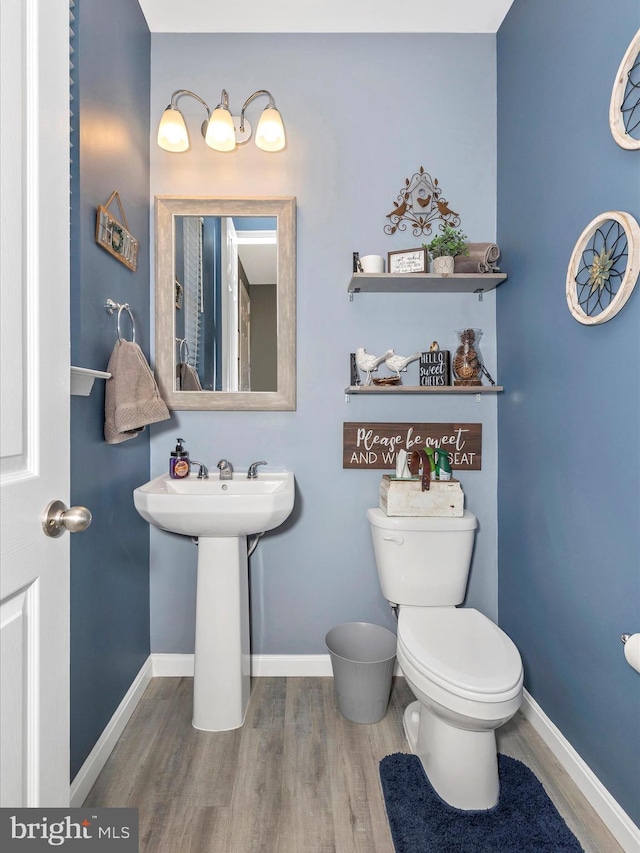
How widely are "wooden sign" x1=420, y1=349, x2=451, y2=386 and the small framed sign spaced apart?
33 centimetres

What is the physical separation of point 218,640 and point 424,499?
2.92ft

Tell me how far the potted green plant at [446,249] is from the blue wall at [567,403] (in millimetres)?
201

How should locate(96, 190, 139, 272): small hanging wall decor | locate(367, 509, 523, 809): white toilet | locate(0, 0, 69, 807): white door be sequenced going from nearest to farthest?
1. locate(0, 0, 69, 807): white door
2. locate(367, 509, 523, 809): white toilet
3. locate(96, 190, 139, 272): small hanging wall decor

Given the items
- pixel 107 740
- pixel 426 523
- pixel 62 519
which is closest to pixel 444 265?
pixel 426 523

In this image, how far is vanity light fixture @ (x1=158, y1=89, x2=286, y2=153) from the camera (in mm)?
1955

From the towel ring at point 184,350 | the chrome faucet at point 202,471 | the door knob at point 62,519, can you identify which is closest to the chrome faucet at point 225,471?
the chrome faucet at point 202,471

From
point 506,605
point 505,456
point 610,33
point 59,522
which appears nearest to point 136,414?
point 59,522

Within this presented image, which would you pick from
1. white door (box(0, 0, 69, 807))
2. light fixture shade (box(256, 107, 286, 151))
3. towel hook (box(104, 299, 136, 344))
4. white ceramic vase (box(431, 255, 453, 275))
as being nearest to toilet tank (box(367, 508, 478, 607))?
white ceramic vase (box(431, 255, 453, 275))

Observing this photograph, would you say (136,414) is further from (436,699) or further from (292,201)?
(436,699)

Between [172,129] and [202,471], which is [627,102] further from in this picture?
[202,471]

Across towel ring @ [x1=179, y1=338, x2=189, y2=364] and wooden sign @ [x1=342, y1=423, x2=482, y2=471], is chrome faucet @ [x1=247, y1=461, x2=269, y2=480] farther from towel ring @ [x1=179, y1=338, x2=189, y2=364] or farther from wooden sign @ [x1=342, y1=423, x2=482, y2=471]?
towel ring @ [x1=179, y1=338, x2=189, y2=364]

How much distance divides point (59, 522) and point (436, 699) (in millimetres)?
1093

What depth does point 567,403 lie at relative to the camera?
61.4 inches

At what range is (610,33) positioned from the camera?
1.33m
